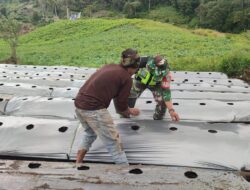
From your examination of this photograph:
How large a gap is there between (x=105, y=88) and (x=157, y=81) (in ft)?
5.47

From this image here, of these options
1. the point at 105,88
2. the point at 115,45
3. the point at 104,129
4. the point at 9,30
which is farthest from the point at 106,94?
the point at 115,45

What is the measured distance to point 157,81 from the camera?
238 inches

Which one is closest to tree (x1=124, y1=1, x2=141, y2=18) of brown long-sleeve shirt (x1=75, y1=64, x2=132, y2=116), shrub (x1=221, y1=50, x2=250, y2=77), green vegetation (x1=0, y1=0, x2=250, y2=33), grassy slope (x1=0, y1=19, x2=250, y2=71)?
green vegetation (x1=0, y1=0, x2=250, y2=33)

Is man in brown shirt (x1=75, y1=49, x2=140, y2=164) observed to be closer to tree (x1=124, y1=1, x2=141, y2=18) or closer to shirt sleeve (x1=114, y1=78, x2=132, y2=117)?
shirt sleeve (x1=114, y1=78, x2=132, y2=117)

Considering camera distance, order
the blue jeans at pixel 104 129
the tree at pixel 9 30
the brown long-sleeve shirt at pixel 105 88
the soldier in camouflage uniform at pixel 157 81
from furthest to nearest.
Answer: the tree at pixel 9 30
the soldier in camouflage uniform at pixel 157 81
the blue jeans at pixel 104 129
the brown long-sleeve shirt at pixel 105 88

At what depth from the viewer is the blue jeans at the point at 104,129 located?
4.69 meters

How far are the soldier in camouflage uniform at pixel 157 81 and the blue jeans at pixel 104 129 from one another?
130 centimetres

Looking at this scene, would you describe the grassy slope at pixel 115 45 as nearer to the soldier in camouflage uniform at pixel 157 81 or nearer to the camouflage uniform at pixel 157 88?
the camouflage uniform at pixel 157 88

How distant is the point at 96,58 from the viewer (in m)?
24.9

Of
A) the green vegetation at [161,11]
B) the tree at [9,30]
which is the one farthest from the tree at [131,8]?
the tree at [9,30]

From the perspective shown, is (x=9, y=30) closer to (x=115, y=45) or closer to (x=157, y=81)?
(x=115, y=45)

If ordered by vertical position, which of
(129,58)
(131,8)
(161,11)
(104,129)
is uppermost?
(131,8)

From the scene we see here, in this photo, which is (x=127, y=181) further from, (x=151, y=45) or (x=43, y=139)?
(x=151, y=45)

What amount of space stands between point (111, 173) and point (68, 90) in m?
4.74
